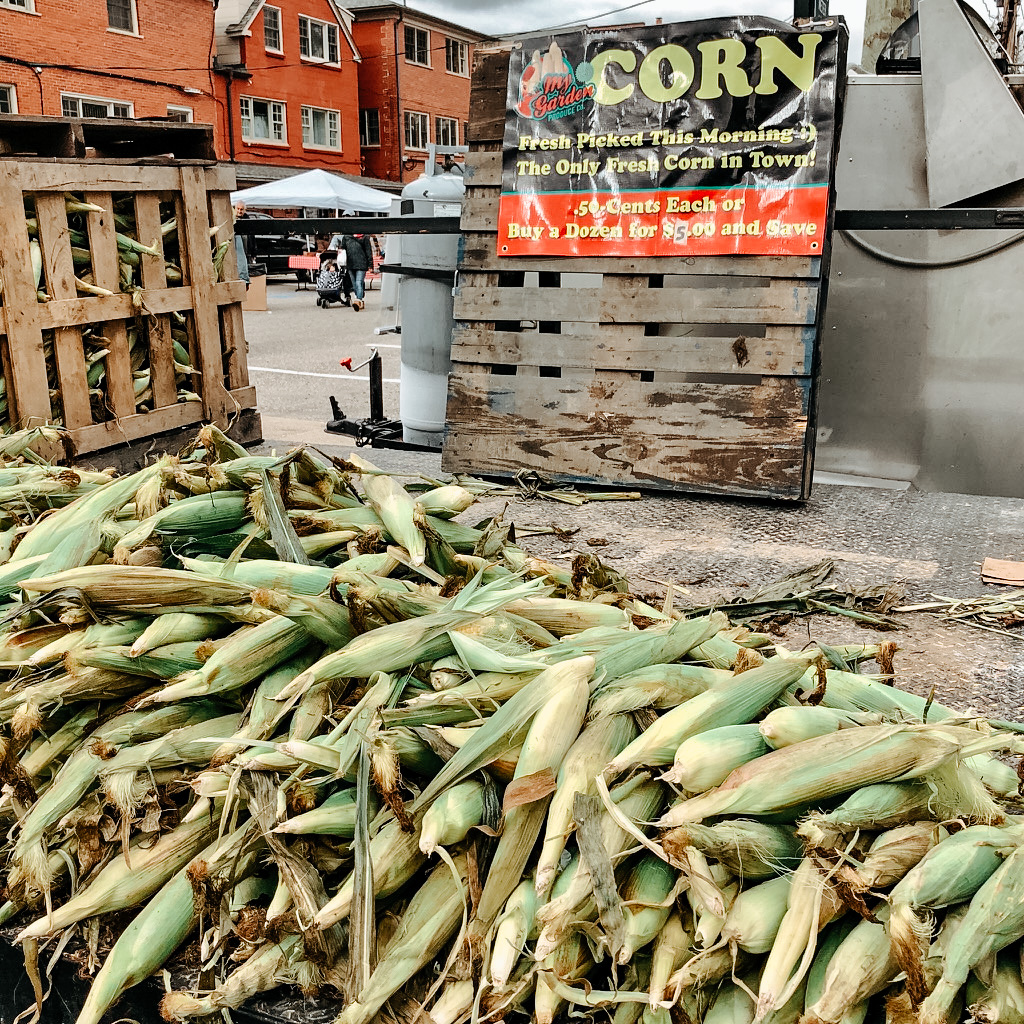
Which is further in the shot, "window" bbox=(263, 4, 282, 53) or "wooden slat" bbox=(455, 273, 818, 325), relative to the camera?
"window" bbox=(263, 4, 282, 53)

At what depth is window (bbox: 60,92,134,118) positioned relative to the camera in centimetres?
2848

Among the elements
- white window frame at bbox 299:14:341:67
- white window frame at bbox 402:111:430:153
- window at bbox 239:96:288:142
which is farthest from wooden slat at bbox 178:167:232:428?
white window frame at bbox 402:111:430:153

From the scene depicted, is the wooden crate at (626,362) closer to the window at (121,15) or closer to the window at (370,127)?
the window at (121,15)

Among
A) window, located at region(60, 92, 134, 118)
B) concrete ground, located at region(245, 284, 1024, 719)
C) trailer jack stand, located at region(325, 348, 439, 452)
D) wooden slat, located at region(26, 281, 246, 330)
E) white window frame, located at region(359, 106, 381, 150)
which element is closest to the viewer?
concrete ground, located at region(245, 284, 1024, 719)

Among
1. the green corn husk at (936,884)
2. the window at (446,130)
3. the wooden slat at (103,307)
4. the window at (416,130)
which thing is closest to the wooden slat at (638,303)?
the wooden slat at (103,307)

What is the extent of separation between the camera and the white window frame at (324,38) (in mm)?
39844

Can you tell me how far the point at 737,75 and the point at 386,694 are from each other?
170 inches

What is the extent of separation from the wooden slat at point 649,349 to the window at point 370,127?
4297cm

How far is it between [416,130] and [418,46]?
382 cm

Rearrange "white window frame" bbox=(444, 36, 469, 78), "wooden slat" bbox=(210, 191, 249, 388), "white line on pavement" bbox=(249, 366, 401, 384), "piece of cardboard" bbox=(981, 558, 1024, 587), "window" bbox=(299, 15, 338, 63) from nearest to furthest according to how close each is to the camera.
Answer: "piece of cardboard" bbox=(981, 558, 1024, 587)
"wooden slat" bbox=(210, 191, 249, 388)
"white line on pavement" bbox=(249, 366, 401, 384)
"window" bbox=(299, 15, 338, 63)
"white window frame" bbox=(444, 36, 469, 78)

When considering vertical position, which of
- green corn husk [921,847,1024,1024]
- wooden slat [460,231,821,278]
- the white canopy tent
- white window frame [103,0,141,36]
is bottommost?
green corn husk [921,847,1024,1024]

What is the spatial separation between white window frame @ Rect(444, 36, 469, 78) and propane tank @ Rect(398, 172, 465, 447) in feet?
148

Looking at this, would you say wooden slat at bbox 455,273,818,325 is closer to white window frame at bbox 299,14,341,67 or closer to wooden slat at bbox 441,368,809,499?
wooden slat at bbox 441,368,809,499

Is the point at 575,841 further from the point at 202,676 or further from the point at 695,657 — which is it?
the point at 202,676
